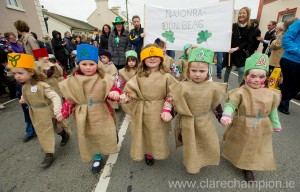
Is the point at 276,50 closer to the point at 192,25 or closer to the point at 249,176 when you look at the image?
the point at 192,25

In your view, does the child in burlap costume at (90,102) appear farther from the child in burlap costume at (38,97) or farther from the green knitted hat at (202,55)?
the green knitted hat at (202,55)

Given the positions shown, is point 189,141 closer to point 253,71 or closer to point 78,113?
point 253,71

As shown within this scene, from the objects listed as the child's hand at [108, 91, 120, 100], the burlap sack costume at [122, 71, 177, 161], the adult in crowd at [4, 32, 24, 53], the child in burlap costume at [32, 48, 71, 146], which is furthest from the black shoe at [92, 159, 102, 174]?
the adult in crowd at [4, 32, 24, 53]

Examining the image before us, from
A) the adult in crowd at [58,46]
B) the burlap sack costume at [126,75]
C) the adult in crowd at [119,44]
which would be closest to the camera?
the burlap sack costume at [126,75]

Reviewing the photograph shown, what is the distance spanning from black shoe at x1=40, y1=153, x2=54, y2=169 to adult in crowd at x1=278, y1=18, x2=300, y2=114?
446 cm

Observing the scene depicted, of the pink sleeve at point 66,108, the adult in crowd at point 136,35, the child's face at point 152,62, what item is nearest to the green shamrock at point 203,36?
the adult in crowd at point 136,35

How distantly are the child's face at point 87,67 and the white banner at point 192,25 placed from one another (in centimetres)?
277

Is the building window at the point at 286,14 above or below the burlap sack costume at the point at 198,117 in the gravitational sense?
above

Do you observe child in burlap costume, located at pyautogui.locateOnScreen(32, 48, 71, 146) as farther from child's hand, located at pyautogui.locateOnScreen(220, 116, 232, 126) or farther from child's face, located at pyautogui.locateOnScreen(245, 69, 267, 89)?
child's face, located at pyautogui.locateOnScreen(245, 69, 267, 89)

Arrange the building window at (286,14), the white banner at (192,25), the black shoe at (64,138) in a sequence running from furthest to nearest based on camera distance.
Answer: the building window at (286,14) < the white banner at (192,25) < the black shoe at (64,138)

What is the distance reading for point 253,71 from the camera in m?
1.88

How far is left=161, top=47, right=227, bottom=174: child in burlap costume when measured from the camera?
187 cm

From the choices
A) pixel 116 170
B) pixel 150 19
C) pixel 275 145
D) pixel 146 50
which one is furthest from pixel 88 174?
pixel 150 19

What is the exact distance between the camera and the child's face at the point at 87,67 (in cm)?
201
